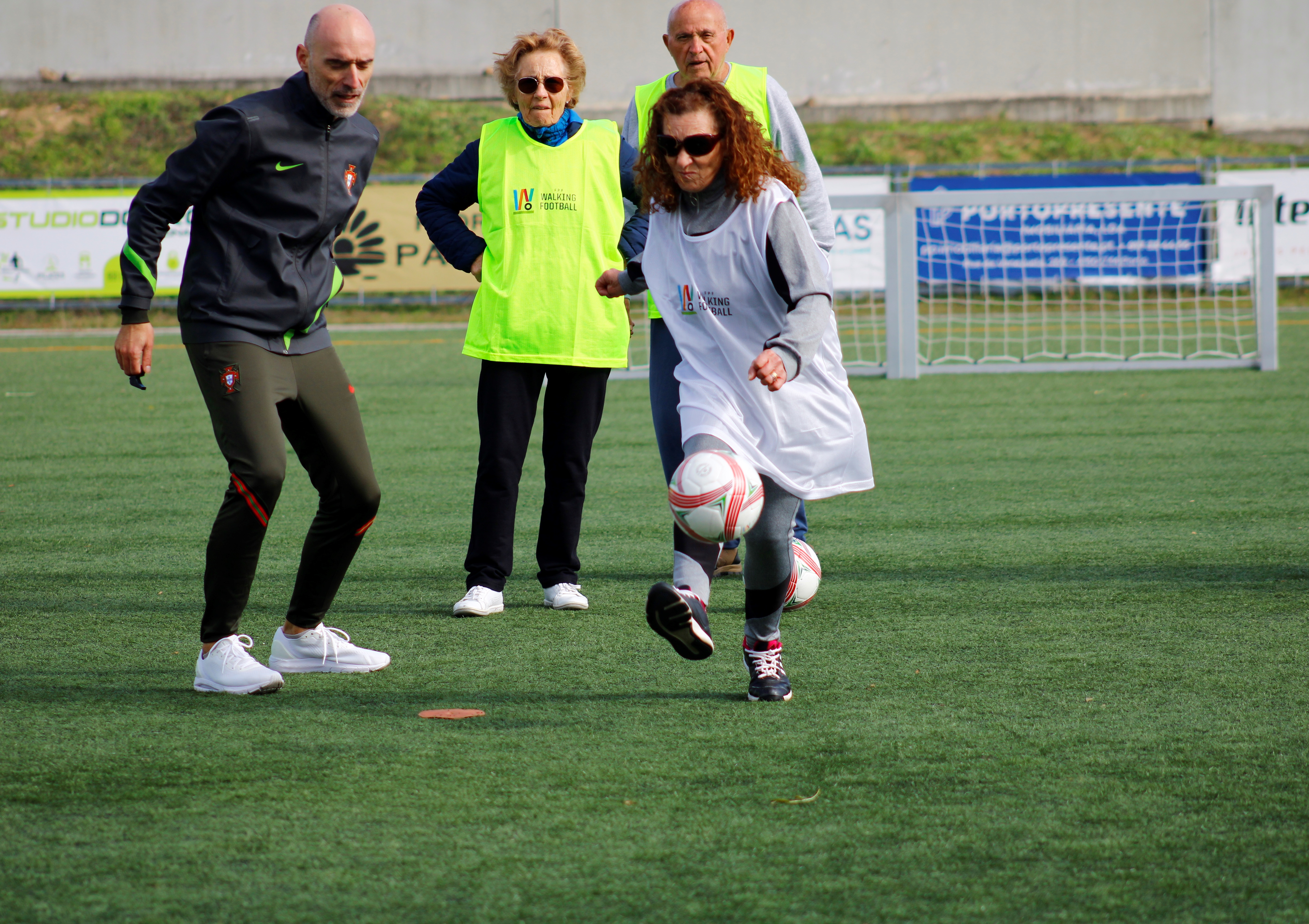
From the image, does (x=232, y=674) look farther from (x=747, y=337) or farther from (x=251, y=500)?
(x=747, y=337)

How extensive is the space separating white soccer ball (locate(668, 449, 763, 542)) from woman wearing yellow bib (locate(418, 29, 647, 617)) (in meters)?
1.63

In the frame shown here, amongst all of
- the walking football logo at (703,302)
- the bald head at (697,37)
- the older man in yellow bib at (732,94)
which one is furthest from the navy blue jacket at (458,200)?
the walking football logo at (703,302)

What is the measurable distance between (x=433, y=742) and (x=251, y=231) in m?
1.48

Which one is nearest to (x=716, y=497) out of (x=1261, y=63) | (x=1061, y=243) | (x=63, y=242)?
(x=1061, y=243)

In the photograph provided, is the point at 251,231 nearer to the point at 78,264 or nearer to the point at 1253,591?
the point at 1253,591

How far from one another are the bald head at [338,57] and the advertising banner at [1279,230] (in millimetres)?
16410

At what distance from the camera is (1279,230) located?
20.4 meters

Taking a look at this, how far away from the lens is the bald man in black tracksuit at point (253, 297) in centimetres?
380

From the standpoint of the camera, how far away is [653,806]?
297cm

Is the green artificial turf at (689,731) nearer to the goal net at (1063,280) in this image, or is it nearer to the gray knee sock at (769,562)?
the gray knee sock at (769,562)

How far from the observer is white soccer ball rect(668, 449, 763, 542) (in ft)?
11.4

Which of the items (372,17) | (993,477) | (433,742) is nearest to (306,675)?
(433,742)

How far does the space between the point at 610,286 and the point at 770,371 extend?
2.67 feet

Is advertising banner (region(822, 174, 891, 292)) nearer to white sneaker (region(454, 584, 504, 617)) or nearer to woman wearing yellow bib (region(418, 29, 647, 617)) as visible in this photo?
woman wearing yellow bib (region(418, 29, 647, 617))
